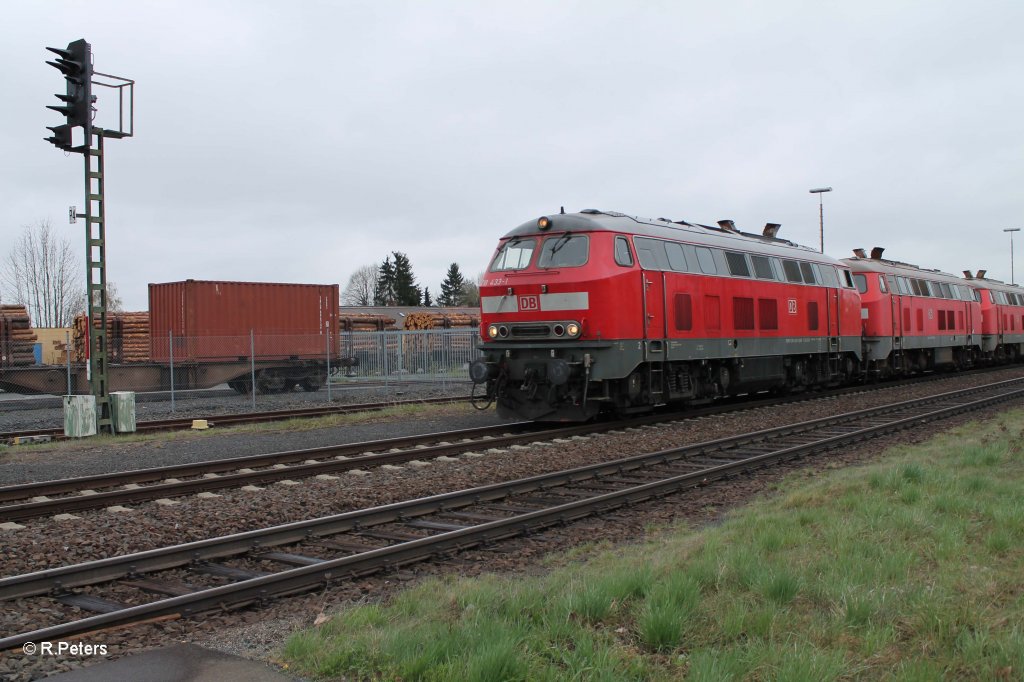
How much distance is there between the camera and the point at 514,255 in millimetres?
14969

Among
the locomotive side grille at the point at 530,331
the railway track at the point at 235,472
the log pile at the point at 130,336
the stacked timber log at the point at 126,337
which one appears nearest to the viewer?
the railway track at the point at 235,472

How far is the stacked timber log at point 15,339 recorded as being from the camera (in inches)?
1017

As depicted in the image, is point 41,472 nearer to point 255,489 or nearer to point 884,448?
point 255,489

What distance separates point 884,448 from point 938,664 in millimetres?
9408

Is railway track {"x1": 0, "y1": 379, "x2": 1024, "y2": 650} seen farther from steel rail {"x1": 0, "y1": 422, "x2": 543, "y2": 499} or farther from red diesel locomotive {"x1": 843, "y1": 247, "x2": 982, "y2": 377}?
red diesel locomotive {"x1": 843, "y1": 247, "x2": 982, "y2": 377}

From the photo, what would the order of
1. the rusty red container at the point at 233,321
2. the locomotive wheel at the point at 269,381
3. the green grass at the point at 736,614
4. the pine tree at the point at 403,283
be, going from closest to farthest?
the green grass at the point at 736,614
the rusty red container at the point at 233,321
the locomotive wheel at the point at 269,381
the pine tree at the point at 403,283

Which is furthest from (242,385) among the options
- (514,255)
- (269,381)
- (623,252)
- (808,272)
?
(808,272)

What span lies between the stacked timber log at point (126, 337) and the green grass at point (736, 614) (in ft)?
85.8

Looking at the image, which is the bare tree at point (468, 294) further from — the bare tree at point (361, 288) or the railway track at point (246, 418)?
the railway track at point (246, 418)

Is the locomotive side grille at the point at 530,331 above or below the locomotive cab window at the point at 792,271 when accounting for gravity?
below

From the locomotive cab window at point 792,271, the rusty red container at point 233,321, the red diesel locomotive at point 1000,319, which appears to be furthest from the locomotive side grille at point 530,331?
the red diesel locomotive at point 1000,319

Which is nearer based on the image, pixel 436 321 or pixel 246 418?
pixel 246 418

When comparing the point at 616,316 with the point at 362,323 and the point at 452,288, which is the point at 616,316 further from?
the point at 452,288

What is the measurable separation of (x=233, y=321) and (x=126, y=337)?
4597 millimetres
